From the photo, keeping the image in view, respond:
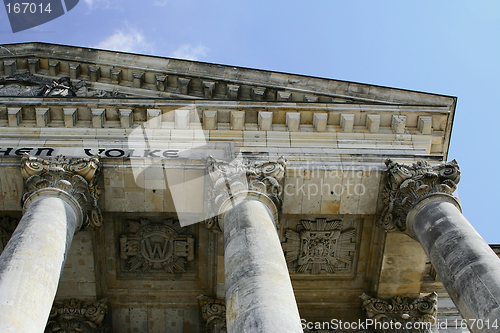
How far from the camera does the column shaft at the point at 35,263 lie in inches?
355

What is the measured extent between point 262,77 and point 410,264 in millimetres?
8153

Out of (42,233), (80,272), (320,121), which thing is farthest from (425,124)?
(42,233)

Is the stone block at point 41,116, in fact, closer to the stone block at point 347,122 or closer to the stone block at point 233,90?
the stone block at point 233,90

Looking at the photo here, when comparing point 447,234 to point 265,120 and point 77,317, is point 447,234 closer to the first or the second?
point 265,120

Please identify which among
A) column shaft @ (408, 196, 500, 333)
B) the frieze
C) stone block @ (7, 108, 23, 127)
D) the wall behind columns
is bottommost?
the wall behind columns

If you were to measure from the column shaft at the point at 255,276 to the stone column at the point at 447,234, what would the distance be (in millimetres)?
3725

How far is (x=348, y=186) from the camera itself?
47.3ft

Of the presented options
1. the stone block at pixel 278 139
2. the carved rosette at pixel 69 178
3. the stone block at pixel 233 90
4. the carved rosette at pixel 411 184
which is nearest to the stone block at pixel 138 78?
the stone block at pixel 233 90

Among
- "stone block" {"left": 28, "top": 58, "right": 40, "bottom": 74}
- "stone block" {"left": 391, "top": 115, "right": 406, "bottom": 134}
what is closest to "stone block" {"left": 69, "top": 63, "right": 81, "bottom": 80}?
"stone block" {"left": 28, "top": 58, "right": 40, "bottom": 74}

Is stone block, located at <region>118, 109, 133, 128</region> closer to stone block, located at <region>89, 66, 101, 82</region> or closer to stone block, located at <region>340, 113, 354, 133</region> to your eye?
stone block, located at <region>89, 66, 101, 82</region>

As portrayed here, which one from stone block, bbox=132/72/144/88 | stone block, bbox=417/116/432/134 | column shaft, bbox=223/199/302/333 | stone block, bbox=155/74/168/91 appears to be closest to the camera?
column shaft, bbox=223/199/302/333

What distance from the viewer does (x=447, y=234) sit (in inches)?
464

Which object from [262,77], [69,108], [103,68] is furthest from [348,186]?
[103,68]

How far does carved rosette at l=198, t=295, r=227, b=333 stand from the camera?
15.0 m
